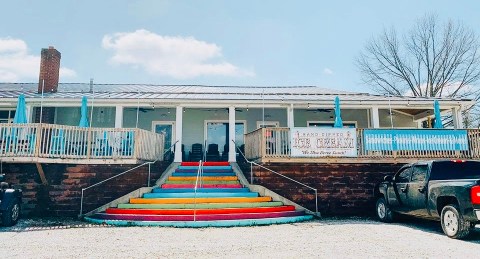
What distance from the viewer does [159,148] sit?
1333cm

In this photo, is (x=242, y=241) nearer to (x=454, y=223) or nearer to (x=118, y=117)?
(x=454, y=223)

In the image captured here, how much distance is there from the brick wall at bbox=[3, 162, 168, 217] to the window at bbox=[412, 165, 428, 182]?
894 centimetres

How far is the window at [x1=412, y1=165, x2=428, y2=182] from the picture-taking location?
26.8 feet

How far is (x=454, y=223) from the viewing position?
6.96m

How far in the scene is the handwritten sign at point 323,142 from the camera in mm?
Answer: 11164

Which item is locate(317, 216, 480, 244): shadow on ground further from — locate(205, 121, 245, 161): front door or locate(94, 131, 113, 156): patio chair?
locate(205, 121, 245, 161): front door

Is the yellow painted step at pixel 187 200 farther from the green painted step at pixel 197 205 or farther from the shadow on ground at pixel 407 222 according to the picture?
the shadow on ground at pixel 407 222

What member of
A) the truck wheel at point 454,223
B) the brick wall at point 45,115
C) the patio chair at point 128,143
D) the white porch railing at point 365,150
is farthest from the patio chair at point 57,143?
the truck wheel at point 454,223

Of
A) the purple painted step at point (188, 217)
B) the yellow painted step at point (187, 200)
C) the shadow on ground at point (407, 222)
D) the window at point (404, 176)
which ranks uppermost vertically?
the window at point (404, 176)

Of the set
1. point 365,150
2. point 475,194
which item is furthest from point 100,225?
point 475,194

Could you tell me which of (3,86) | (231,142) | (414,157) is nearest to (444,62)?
(414,157)

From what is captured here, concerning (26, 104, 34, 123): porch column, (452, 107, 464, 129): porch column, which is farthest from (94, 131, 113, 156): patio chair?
(452, 107, 464, 129): porch column

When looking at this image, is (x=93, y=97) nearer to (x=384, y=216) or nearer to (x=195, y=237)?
(x=195, y=237)

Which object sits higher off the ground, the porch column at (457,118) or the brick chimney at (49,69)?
the brick chimney at (49,69)
